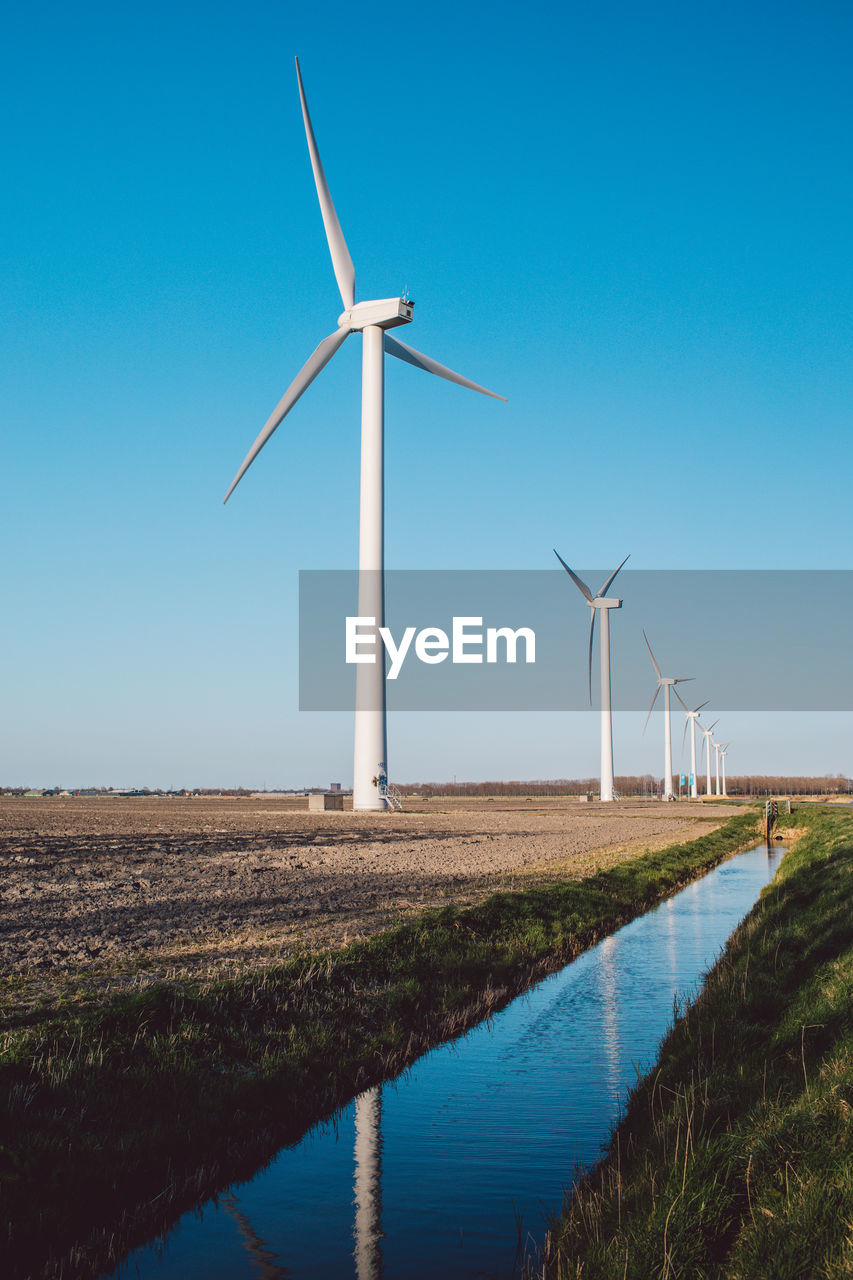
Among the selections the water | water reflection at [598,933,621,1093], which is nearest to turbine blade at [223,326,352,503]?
water reflection at [598,933,621,1093]

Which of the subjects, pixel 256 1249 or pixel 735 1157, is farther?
pixel 735 1157

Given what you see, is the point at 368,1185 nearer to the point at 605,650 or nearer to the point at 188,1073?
the point at 188,1073

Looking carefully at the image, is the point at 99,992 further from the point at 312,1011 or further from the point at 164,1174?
the point at 164,1174

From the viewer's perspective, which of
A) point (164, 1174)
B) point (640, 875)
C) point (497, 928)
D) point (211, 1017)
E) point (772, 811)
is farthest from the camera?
point (772, 811)

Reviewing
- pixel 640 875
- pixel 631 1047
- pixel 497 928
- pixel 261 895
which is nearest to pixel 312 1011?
pixel 631 1047

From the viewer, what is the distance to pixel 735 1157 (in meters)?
9.06

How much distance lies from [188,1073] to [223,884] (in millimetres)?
21578

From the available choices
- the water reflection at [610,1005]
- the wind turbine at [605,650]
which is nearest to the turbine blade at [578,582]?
the wind turbine at [605,650]

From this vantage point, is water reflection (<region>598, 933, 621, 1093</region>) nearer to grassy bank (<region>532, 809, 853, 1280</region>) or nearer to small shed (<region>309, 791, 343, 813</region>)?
grassy bank (<region>532, 809, 853, 1280</region>)

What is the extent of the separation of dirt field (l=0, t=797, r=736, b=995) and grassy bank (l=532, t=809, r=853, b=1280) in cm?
766

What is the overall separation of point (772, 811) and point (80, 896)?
5541 cm

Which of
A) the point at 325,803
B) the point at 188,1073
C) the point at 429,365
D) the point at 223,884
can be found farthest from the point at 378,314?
the point at 188,1073

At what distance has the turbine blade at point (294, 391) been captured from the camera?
239 ft

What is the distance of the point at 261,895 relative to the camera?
3022cm
